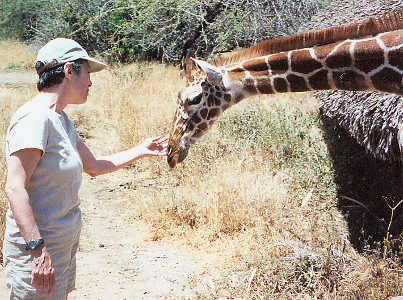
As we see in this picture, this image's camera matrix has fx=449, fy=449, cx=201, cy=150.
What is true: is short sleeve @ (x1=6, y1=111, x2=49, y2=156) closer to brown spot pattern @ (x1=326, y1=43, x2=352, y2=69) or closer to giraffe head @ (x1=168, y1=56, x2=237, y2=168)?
giraffe head @ (x1=168, y1=56, x2=237, y2=168)

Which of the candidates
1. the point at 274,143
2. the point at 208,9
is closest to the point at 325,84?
the point at 274,143

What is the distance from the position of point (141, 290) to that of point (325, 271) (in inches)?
64.7

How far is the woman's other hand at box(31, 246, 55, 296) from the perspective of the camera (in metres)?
2.23

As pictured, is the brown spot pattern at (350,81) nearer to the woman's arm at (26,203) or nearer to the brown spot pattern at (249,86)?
the brown spot pattern at (249,86)

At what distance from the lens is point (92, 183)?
21.9 ft

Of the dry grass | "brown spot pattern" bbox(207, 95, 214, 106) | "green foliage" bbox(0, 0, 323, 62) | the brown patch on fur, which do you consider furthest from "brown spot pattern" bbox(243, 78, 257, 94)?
"green foliage" bbox(0, 0, 323, 62)

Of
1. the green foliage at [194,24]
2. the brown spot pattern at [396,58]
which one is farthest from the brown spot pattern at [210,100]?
the green foliage at [194,24]

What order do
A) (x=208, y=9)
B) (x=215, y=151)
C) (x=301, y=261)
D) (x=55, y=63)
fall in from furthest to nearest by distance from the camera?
(x=208, y=9), (x=215, y=151), (x=301, y=261), (x=55, y=63)

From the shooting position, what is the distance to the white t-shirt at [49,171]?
2.27 m

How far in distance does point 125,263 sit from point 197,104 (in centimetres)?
177

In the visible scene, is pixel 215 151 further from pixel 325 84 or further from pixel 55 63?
pixel 55 63

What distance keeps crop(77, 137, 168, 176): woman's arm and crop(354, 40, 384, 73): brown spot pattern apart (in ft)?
5.29

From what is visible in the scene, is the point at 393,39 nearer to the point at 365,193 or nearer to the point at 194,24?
the point at 365,193

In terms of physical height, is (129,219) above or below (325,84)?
below
